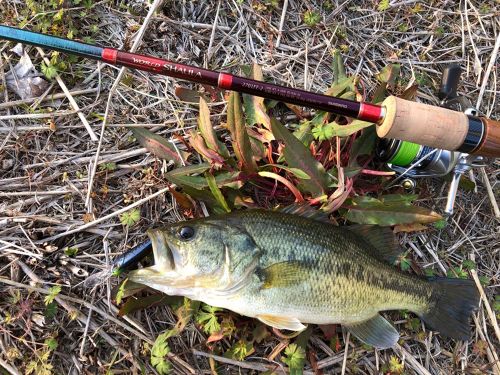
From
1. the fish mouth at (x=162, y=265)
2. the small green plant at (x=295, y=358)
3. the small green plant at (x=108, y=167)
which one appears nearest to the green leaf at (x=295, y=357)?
the small green plant at (x=295, y=358)

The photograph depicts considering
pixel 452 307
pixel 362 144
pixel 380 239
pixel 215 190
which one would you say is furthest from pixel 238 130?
pixel 452 307

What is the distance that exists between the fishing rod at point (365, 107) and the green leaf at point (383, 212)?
0.51 metres

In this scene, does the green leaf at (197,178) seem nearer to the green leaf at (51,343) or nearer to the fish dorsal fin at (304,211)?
the fish dorsal fin at (304,211)

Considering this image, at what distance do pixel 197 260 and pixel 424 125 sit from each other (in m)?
1.53

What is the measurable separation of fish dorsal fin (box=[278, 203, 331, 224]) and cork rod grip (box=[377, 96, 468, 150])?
62 centimetres

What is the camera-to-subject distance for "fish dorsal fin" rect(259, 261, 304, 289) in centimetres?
257

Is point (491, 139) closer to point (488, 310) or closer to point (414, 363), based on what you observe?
point (488, 310)

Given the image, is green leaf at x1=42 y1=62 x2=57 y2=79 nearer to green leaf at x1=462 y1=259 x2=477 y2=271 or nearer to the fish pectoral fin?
the fish pectoral fin

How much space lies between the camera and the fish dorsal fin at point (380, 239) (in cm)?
300

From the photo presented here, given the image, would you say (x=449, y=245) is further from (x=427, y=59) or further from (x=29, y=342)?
(x=29, y=342)

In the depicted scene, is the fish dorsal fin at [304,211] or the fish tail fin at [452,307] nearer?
the fish dorsal fin at [304,211]

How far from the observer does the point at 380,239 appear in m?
3.02

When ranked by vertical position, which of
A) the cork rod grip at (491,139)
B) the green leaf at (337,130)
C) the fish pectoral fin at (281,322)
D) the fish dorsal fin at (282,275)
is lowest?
the fish pectoral fin at (281,322)

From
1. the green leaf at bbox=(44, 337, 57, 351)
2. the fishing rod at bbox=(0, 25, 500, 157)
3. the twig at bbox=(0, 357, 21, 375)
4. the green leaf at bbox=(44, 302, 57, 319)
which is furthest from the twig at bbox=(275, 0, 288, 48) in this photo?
the twig at bbox=(0, 357, 21, 375)
